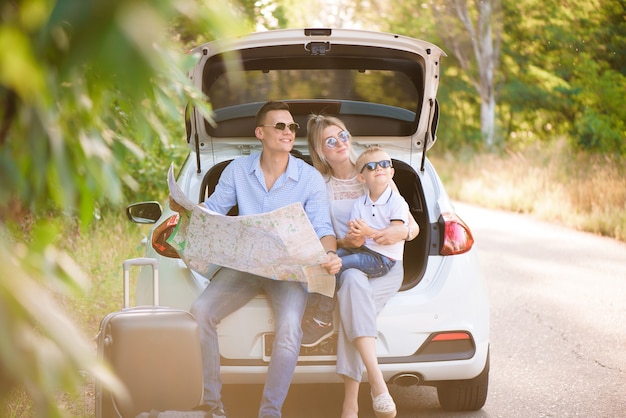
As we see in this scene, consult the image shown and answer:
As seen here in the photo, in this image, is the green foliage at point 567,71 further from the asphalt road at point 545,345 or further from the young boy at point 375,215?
the young boy at point 375,215

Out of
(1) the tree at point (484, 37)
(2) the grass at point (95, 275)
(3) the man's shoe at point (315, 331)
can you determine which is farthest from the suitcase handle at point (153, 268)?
(1) the tree at point (484, 37)

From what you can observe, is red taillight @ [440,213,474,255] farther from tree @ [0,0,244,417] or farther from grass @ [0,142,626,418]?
tree @ [0,0,244,417]

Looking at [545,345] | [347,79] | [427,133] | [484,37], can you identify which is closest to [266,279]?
[427,133]

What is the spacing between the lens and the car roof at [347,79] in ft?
16.7

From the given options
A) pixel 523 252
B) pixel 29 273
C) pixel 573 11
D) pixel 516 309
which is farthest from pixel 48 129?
pixel 573 11

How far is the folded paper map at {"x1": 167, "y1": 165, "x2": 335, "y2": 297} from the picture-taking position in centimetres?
436

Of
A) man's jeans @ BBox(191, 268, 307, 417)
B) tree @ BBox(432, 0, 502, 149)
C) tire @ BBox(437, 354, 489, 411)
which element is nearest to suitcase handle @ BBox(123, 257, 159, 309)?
man's jeans @ BBox(191, 268, 307, 417)

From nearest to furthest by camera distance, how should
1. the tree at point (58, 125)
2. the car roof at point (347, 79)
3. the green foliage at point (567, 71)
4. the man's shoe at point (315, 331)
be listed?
the tree at point (58, 125) < the man's shoe at point (315, 331) < the car roof at point (347, 79) < the green foliage at point (567, 71)

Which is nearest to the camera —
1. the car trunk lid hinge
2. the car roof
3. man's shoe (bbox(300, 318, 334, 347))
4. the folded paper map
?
the folded paper map

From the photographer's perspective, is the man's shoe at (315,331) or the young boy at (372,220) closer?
the man's shoe at (315,331)

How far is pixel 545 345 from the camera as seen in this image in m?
6.57

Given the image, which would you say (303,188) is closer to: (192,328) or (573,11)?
(192,328)

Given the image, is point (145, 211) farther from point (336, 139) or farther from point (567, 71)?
point (567, 71)

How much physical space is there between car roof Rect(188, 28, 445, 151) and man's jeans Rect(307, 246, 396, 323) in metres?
0.99
